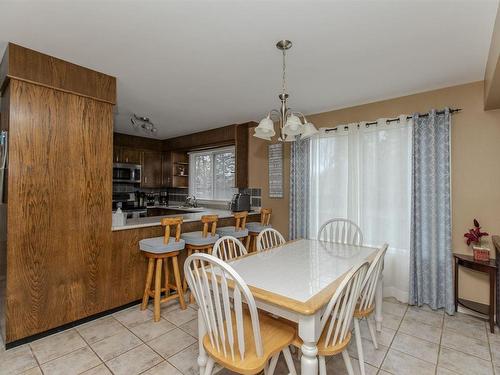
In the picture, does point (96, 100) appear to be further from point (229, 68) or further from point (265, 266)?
point (265, 266)

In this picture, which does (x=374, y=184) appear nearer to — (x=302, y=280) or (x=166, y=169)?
(x=302, y=280)

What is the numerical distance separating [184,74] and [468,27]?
2.27m

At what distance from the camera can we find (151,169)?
5.57 metres

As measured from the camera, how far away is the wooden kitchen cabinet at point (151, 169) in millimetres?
5461

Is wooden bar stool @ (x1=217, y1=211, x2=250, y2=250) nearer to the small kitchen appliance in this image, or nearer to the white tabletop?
the small kitchen appliance

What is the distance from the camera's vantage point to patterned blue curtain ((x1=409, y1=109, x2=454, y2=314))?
265 centimetres

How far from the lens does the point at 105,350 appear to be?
2021 millimetres

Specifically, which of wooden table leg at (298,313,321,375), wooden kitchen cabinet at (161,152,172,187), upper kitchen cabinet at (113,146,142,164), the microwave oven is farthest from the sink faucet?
wooden table leg at (298,313,321,375)

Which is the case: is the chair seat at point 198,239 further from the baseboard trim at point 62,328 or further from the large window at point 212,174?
the large window at point 212,174

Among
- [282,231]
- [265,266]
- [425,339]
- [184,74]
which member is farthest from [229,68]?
[425,339]

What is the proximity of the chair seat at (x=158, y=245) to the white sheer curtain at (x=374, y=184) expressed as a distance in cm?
197

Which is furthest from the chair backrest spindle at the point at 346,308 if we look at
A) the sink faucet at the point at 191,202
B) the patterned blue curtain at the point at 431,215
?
the sink faucet at the point at 191,202

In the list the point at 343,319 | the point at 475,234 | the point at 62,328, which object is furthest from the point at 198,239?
the point at 475,234

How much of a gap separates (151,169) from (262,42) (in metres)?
4.33
